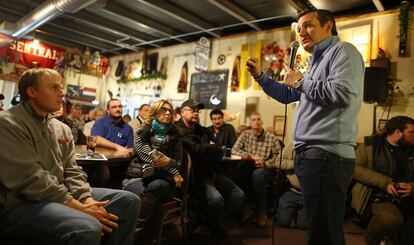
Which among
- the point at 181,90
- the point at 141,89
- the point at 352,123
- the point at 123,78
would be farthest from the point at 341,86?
the point at 123,78

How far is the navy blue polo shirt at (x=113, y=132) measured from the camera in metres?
4.11

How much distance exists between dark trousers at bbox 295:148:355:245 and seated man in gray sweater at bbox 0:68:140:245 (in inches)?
38.4

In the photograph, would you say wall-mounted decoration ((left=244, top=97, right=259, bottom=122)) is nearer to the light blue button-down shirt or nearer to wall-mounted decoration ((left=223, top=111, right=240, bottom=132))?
wall-mounted decoration ((left=223, top=111, right=240, bottom=132))

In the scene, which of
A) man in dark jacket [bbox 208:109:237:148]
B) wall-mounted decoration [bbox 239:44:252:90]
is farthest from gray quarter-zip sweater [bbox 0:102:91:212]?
wall-mounted decoration [bbox 239:44:252:90]

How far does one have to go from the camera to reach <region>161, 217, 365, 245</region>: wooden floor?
3068 millimetres

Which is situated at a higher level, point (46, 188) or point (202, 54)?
point (202, 54)

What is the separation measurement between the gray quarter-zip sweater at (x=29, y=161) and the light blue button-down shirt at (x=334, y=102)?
123 centimetres

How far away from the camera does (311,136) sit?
148 cm

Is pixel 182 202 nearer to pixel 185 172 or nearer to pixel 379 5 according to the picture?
pixel 185 172

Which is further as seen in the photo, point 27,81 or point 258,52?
point 258,52

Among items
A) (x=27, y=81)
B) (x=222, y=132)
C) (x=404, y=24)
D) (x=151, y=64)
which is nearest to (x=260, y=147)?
(x=222, y=132)

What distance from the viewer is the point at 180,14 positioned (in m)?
5.97

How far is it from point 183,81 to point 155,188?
5.29 metres

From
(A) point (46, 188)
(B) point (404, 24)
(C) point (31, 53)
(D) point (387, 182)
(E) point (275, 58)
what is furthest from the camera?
(C) point (31, 53)
